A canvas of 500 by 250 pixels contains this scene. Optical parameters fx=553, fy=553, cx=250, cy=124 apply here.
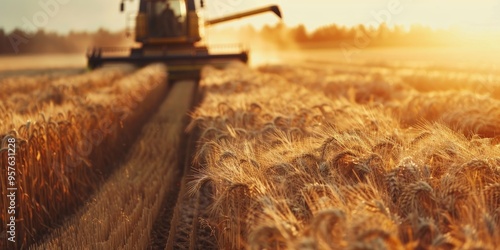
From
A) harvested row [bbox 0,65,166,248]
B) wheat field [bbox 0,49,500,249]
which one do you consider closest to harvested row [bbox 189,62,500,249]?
wheat field [bbox 0,49,500,249]

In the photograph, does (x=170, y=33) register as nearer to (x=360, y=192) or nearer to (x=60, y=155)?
(x=60, y=155)

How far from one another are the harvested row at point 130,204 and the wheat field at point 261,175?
21 mm

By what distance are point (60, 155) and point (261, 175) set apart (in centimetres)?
328

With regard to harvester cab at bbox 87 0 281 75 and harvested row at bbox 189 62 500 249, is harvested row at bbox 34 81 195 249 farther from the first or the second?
harvester cab at bbox 87 0 281 75

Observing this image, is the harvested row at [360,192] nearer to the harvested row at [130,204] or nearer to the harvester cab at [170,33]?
the harvested row at [130,204]

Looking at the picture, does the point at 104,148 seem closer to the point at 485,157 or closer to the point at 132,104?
the point at 132,104

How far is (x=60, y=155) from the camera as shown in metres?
5.59

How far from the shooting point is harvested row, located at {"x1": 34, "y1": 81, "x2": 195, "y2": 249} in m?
4.28

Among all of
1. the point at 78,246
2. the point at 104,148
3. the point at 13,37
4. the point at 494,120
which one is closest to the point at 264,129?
the point at 78,246

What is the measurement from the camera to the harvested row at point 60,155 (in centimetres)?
468

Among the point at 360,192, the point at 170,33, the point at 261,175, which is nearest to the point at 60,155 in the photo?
the point at 261,175

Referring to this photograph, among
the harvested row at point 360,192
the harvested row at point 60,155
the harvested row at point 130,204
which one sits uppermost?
the harvested row at point 360,192

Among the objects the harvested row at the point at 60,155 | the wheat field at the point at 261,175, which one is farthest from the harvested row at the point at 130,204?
the harvested row at the point at 60,155

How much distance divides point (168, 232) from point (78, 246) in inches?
32.5
